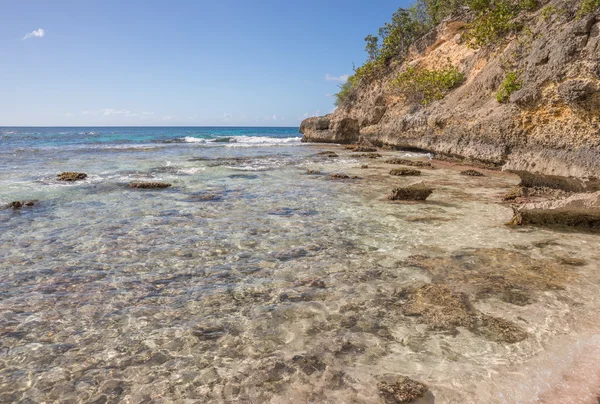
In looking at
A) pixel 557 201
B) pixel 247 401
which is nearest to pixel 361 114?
pixel 557 201

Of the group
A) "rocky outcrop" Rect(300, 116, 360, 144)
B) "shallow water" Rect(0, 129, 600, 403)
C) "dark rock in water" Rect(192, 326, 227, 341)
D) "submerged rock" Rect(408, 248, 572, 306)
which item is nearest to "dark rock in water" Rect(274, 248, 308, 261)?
"shallow water" Rect(0, 129, 600, 403)

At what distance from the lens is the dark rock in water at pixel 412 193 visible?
10250 mm

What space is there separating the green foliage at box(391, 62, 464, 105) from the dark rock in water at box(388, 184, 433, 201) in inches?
695

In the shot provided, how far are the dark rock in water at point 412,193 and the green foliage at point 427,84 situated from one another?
1765cm

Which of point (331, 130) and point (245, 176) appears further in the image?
point (331, 130)

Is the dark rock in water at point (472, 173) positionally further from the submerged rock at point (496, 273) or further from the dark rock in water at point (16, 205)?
the dark rock in water at point (16, 205)

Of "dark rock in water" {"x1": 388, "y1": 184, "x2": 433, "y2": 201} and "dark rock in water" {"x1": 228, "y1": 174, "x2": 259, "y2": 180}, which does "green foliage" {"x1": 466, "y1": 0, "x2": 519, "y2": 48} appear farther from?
"dark rock in water" {"x1": 228, "y1": 174, "x2": 259, "y2": 180}

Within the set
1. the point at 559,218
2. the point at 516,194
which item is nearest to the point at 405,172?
the point at 516,194

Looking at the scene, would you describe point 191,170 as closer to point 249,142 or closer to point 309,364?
point 309,364

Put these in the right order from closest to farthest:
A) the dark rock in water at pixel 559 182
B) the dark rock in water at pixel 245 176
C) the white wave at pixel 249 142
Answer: the dark rock in water at pixel 559 182 → the dark rock in water at pixel 245 176 → the white wave at pixel 249 142

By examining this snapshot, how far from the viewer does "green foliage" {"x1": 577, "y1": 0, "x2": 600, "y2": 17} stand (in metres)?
9.10

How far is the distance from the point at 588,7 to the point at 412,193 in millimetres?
6094

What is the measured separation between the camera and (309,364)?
11.1 feet

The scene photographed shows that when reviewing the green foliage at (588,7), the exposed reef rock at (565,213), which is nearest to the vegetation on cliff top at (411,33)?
the green foliage at (588,7)
